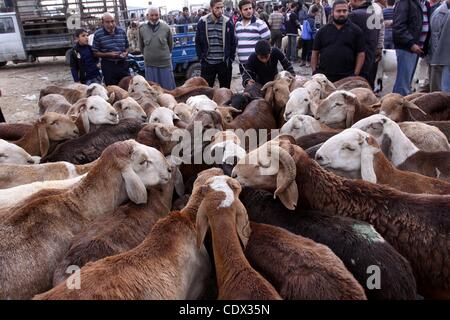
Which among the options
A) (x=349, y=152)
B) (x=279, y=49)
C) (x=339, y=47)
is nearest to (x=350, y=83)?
(x=339, y=47)

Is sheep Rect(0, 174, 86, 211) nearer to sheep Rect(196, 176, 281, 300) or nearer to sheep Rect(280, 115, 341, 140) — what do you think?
sheep Rect(196, 176, 281, 300)

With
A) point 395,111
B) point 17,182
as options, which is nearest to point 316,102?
point 395,111

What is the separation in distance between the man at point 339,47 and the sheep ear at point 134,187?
4.93 metres

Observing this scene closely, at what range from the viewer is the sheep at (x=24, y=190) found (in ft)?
12.6

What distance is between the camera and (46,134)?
18.2 ft

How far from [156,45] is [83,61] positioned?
1.84m

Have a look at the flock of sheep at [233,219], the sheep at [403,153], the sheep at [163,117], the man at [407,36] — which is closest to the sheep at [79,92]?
the sheep at [163,117]

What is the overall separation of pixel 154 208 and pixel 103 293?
1.50 m

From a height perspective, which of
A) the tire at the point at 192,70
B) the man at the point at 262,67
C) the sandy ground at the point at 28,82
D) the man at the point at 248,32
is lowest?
the sandy ground at the point at 28,82

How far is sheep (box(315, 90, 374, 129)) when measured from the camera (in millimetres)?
5445

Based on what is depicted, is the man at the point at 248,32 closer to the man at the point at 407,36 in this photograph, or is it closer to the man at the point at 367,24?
the man at the point at 367,24

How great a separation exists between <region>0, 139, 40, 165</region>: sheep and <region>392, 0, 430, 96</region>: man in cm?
680

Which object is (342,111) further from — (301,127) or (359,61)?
(359,61)

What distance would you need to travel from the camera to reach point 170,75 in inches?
392
